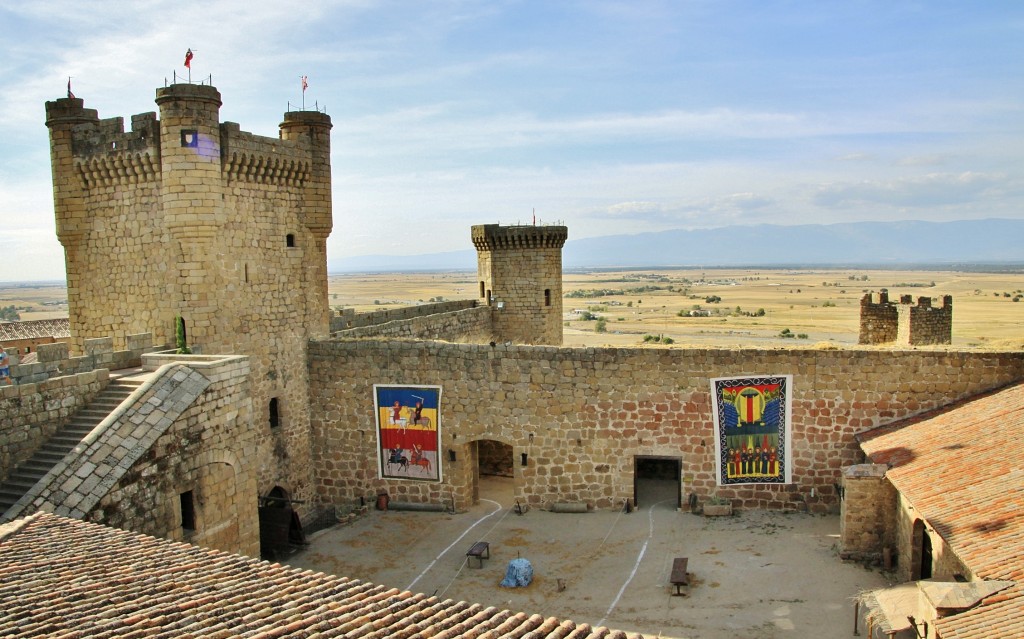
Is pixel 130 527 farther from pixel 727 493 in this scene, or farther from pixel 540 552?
pixel 727 493

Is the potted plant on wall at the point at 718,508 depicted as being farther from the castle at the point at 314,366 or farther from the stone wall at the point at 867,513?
the stone wall at the point at 867,513

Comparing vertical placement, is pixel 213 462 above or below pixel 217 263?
below

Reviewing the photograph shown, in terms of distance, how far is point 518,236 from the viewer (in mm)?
27312

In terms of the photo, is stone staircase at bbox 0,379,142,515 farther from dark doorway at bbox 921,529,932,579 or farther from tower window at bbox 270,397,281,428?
dark doorway at bbox 921,529,932,579

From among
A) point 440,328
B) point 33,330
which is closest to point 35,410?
point 440,328

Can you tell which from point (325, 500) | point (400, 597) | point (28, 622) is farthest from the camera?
point (325, 500)

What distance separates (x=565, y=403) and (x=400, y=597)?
1016cm

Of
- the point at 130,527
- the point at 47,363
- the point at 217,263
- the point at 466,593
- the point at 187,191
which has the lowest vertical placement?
the point at 466,593

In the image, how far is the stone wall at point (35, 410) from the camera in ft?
38.7

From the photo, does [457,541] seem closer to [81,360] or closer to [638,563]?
[638,563]

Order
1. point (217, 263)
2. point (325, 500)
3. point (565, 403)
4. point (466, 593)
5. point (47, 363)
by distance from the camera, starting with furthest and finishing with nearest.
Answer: point (325, 500) → point (565, 403) → point (217, 263) → point (466, 593) → point (47, 363)

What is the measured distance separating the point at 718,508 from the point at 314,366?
394 inches

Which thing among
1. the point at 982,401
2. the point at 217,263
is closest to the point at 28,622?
the point at 217,263

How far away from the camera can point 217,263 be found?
16.5m
